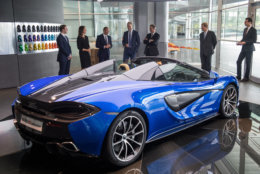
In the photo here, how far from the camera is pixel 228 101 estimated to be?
4.10m

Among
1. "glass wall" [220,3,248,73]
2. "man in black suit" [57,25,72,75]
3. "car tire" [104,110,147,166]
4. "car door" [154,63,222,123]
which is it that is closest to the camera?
"car tire" [104,110,147,166]

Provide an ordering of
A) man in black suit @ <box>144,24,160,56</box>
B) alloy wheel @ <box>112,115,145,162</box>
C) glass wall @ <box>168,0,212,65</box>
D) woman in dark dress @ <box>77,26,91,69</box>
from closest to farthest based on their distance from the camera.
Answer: alloy wheel @ <box>112,115,145,162</box>, woman in dark dress @ <box>77,26,91,69</box>, man in black suit @ <box>144,24,160,56</box>, glass wall @ <box>168,0,212,65</box>

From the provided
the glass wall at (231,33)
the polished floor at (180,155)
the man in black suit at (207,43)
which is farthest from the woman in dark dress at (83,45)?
the glass wall at (231,33)

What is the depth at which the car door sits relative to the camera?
10.3 ft

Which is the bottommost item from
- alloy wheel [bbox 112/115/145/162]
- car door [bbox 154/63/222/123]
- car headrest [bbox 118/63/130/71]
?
alloy wheel [bbox 112/115/145/162]

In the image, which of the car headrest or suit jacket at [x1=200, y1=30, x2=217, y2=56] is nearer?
the car headrest

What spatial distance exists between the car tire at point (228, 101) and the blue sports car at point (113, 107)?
0.39 m

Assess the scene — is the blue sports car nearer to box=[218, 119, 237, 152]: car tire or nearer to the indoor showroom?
the indoor showroom

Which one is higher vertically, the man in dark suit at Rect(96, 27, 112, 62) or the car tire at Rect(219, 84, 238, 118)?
the man in dark suit at Rect(96, 27, 112, 62)

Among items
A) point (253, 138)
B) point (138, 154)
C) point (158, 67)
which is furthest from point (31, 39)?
point (253, 138)

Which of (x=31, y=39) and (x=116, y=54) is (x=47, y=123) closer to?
(x=31, y=39)

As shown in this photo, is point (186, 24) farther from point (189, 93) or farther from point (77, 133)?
point (77, 133)

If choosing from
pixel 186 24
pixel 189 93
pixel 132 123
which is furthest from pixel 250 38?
pixel 186 24

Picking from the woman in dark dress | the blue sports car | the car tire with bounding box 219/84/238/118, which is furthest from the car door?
the woman in dark dress
